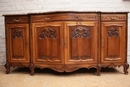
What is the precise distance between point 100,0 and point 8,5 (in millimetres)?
1577

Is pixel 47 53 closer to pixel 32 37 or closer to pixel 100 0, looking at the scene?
pixel 32 37

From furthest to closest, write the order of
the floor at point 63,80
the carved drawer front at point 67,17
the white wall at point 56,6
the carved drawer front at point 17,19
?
1. the white wall at point 56,6
2. the carved drawer front at point 17,19
3. the carved drawer front at point 67,17
4. the floor at point 63,80

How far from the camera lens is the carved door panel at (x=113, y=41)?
193 cm

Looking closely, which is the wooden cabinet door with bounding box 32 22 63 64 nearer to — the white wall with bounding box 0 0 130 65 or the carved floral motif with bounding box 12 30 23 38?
the carved floral motif with bounding box 12 30 23 38

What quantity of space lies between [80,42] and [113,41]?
0.44m

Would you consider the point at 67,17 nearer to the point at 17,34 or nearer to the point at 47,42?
the point at 47,42

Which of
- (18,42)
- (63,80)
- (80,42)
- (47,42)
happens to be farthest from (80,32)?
(18,42)

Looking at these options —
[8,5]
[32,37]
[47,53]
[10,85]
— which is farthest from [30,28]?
[8,5]

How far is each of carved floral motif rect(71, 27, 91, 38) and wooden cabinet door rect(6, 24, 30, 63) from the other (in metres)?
0.63

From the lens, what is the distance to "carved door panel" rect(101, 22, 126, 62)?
76.0 inches

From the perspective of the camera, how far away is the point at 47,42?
75.4 inches

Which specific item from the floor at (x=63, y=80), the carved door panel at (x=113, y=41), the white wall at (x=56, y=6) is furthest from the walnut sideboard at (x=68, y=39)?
the white wall at (x=56, y=6)

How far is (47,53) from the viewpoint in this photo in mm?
1920

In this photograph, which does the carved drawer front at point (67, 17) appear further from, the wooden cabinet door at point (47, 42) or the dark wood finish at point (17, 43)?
the dark wood finish at point (17, 43)
